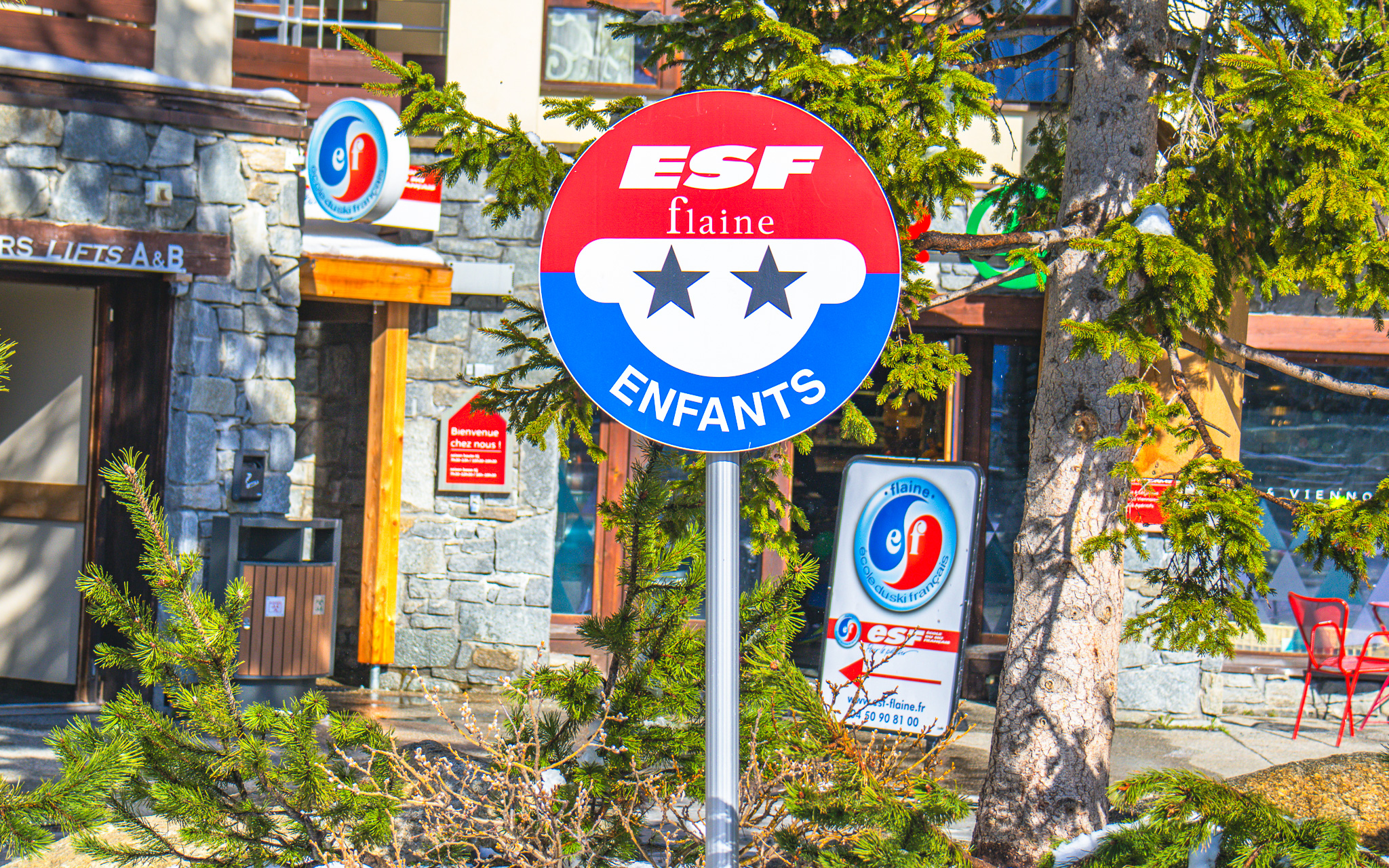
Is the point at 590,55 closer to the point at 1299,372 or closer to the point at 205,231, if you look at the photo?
the point at 205,231

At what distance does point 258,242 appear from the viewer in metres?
7.45

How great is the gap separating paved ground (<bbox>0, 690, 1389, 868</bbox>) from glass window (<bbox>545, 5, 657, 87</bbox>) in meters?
4.73

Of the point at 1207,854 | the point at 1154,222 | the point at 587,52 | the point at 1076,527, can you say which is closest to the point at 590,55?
the point at 587,52

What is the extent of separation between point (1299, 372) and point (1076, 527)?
Answer: 95cm

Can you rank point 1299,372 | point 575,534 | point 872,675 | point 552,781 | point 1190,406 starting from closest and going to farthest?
1. point 552,781
2. point 1299,372
3. point 1190,406
4. point 872,675
5. point 575,534

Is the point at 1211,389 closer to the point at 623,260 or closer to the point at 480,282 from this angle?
the point at 480,282

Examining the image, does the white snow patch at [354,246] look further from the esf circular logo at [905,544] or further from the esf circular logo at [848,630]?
the esf circular logo at [848,630]

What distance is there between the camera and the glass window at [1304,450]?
28.6 ft

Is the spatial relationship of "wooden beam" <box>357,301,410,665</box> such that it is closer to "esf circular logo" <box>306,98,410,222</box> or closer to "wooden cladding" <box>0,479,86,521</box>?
"esf circular logo" <box>306,98,410,222</box>

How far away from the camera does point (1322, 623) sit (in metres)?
8.54

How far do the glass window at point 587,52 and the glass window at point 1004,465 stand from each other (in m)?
3.53

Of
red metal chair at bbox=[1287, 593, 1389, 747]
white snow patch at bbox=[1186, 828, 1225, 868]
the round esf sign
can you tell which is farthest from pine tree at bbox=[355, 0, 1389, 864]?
red metal chair at bbox=[1287, 593, 1389, 747]

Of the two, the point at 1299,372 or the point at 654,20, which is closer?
the point at 1299,372

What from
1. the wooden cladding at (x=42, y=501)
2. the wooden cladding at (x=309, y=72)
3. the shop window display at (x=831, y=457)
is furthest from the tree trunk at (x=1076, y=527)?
the wooden cladding at (x=42, y=501)
